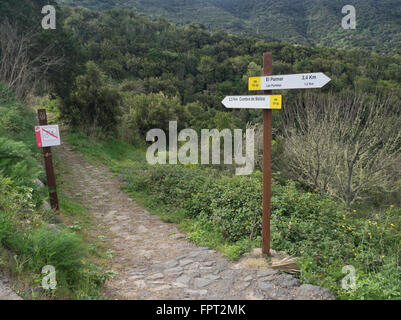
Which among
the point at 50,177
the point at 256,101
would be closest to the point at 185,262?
the point at 256,101

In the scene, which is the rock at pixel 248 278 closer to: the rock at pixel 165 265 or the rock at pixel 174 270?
the rock at pixel 174 270

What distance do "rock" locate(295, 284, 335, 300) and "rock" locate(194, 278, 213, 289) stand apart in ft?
3.26

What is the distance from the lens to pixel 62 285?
2.90 metres

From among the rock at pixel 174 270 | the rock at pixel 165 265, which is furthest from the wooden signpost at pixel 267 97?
the rock at pixel 165 265

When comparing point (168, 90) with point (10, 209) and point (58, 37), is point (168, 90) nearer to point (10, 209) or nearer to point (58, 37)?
point (58, 37)

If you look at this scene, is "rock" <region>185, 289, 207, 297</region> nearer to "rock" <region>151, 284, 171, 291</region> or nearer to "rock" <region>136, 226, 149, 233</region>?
"rock" <region>151, 284, 171, 291</region>

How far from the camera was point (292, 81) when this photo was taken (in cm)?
338

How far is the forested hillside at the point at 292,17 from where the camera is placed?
48.3 m

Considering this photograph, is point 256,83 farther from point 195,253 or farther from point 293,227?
point 195,253

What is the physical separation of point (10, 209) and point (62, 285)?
1.27 meters

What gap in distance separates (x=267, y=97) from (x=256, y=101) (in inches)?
6.1

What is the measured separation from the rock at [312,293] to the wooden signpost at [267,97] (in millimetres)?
827

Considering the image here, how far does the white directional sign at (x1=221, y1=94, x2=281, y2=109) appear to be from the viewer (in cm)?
350

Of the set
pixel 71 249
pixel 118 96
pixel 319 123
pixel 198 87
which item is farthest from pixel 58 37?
pixel 198 87
